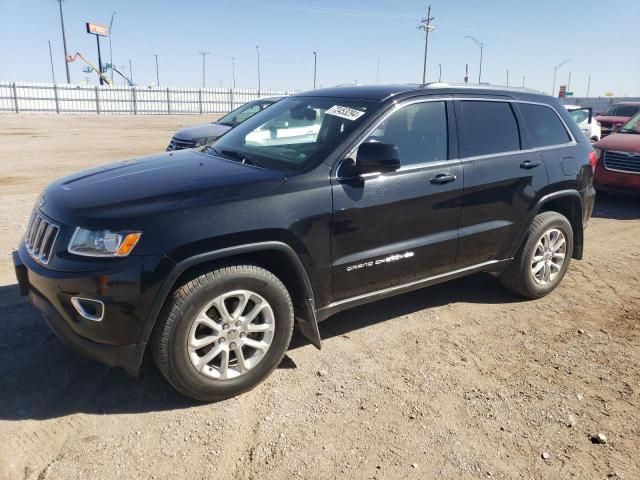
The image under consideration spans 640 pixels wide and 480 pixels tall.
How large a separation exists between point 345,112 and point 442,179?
2.84 ft

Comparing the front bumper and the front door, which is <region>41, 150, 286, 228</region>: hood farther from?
the front door

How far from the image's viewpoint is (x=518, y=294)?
4824 mm

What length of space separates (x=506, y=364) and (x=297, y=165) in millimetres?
2016

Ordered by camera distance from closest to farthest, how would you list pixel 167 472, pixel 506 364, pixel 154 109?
1. pixel 167 472
2. pixel 506 364
3. pixel 154 109

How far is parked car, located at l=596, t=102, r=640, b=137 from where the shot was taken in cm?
1683

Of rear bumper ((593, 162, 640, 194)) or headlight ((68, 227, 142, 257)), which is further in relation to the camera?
rear bumper ((593, 162, 640, 194))

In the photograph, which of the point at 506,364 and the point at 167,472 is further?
the point at 506,364

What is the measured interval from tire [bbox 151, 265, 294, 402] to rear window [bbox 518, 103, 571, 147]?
9.14 ft

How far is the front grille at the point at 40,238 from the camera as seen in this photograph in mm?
2936

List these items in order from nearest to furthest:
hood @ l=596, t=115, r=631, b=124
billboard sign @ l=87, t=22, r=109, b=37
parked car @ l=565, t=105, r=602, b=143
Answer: parked car @ l=565, t=105, r=602, b=143 < hood @ l=596, t=115, r=631, b=124 < billboard sign @ l=87, t=22, r=109, b=37

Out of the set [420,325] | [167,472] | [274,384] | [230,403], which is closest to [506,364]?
[420,325]

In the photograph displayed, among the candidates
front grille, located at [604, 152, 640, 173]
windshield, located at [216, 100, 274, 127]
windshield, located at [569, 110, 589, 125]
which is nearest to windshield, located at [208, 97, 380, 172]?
windshield, located at [216, 100, 274, 127]

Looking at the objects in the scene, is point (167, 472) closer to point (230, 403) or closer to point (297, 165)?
point (230, 403)

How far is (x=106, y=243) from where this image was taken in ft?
9.03
